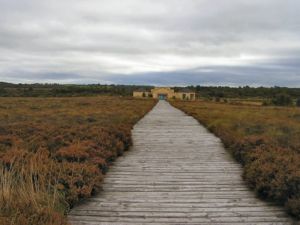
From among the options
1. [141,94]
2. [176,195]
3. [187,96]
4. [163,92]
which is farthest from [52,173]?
[163,92]

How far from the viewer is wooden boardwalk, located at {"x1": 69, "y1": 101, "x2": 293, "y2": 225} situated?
5.47 meters

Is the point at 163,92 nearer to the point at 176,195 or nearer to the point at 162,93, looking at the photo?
the point at 162,93

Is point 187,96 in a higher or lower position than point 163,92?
lower

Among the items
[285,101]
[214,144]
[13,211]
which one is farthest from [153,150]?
[285,101]

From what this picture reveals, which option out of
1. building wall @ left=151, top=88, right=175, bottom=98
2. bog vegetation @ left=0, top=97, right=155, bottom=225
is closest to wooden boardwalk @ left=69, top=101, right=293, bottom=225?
bog vegetation @ left=0, top=97, right=155, bottom=225

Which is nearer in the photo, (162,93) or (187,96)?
(187,96)

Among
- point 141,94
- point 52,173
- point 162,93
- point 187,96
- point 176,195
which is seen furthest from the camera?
point 162,93

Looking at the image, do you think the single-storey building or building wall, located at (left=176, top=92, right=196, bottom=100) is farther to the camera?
the single-storey building

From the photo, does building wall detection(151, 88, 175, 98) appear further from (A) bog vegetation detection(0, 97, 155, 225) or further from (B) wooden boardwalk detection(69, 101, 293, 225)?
(B) wooden boardwalk detection(69, 101, 293, 225)

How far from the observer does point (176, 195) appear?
6.59m

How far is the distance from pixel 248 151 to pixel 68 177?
4.96 meters

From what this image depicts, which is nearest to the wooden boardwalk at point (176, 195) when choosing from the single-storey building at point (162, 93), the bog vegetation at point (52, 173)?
the bog vegetation at point (52, 173)

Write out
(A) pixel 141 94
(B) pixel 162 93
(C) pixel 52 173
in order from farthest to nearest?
(B) pixel 162 93
(A) pixel 141 94
(C) pixel 52 173

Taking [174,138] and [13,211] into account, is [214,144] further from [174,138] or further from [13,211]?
[13,211]
